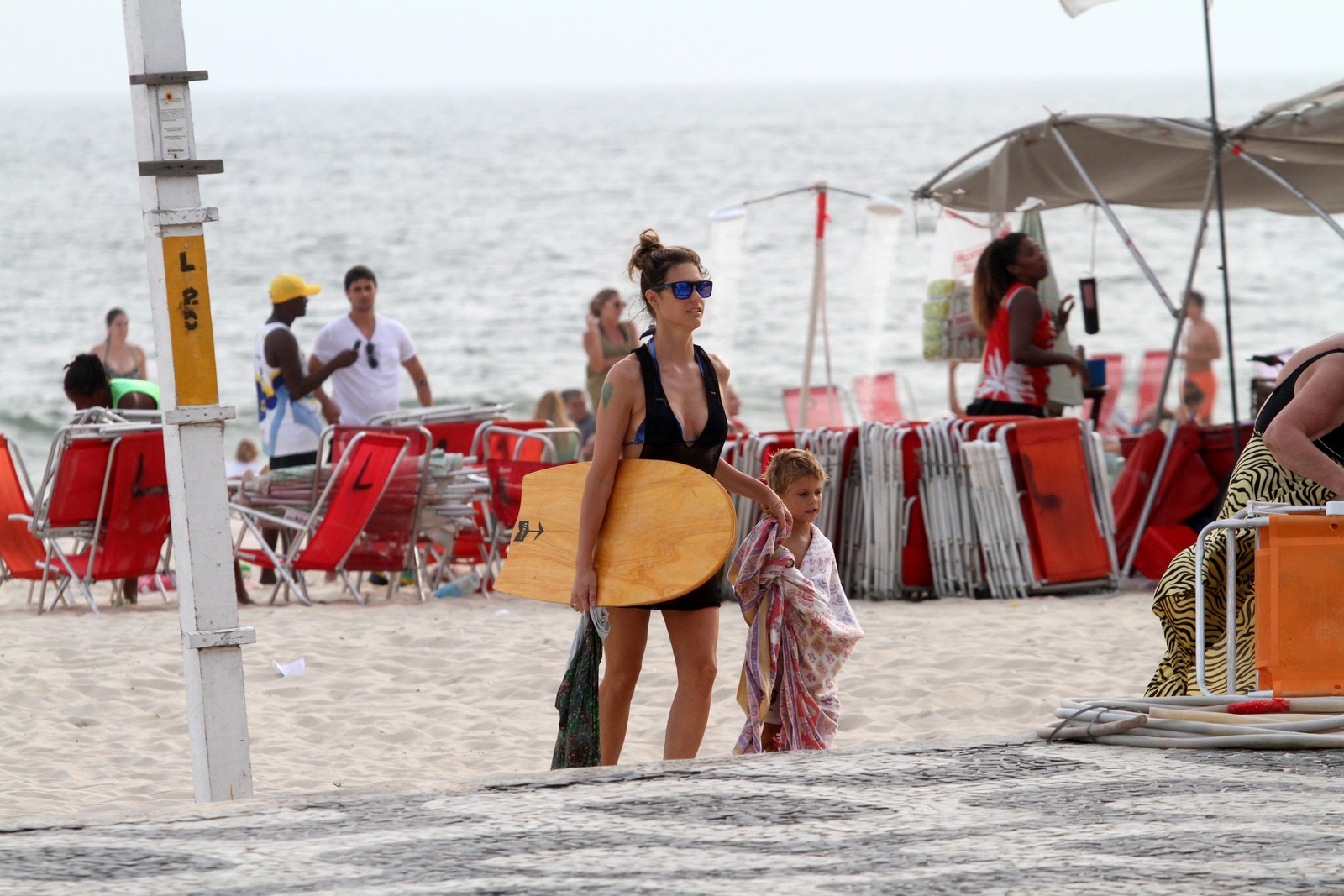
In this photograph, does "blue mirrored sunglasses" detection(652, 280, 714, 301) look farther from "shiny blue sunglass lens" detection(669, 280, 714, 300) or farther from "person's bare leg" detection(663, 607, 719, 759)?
"person's bare leg" detection(663, 607, 719, 759)

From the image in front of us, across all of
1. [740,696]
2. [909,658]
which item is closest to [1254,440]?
[740,696]

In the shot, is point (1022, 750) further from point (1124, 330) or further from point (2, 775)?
point (1124, 330)

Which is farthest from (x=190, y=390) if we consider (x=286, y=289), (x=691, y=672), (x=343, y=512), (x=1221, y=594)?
→ (x=286, y=289)

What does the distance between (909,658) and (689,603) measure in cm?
275

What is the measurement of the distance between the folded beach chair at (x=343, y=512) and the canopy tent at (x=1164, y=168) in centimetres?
388

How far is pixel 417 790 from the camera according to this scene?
11.0ft

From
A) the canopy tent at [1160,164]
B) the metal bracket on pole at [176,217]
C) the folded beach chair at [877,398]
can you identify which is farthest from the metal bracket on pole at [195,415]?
the folded beach chair at [877,398]

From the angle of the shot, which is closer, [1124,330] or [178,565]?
[178,565]

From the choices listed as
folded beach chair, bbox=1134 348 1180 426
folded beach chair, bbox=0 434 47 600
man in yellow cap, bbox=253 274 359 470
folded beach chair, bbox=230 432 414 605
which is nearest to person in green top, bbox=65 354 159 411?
folded beach chair, bbox=0 434 47 600

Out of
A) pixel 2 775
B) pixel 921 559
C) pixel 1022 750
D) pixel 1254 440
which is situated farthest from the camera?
pixel 921 559

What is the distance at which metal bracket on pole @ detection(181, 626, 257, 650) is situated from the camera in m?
3.83

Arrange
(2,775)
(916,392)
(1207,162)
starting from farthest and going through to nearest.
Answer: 1. (916,392)
2. (1207,162)
3. (2,775)

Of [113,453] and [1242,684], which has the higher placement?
[113,453]

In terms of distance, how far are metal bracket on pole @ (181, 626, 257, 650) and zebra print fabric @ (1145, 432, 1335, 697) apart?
2335mm
